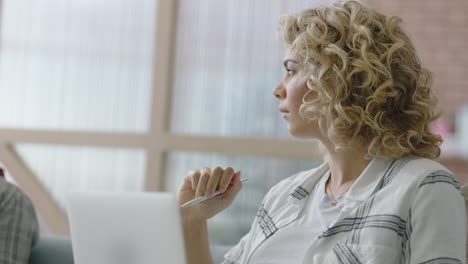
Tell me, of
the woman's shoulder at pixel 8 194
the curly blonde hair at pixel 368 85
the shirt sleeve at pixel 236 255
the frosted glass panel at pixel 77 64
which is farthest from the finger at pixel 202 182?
the frosted glass panel at pixel 77 64

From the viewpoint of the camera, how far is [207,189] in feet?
5.64

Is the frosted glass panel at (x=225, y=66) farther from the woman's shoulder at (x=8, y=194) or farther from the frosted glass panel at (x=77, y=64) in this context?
the woman's shoulder at (x=8, y=194)

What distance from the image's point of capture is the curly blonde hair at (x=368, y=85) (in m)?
1.54

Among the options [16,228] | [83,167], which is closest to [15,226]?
[16,228]

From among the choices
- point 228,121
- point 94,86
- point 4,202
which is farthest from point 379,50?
point 94,86

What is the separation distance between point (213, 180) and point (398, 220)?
1.82 ft

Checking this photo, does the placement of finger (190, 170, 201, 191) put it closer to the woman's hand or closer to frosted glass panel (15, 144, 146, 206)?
the woman's hand

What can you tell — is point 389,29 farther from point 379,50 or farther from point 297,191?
point 297,191

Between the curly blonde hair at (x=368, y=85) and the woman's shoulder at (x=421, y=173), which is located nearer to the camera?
the woman's shoulder at (x=421, y=173)

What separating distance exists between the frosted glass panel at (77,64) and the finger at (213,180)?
2806mm

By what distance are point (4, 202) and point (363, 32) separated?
1.25 m

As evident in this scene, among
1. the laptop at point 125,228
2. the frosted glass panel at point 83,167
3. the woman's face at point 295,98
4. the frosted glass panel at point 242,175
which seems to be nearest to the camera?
the laptop at point 125,228

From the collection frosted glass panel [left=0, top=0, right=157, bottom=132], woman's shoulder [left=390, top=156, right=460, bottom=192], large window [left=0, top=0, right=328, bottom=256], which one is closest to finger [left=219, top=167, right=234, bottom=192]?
woman's shoulder [left=390, top=156, right=460, bottom=192]

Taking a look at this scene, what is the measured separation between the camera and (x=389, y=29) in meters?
1.59
